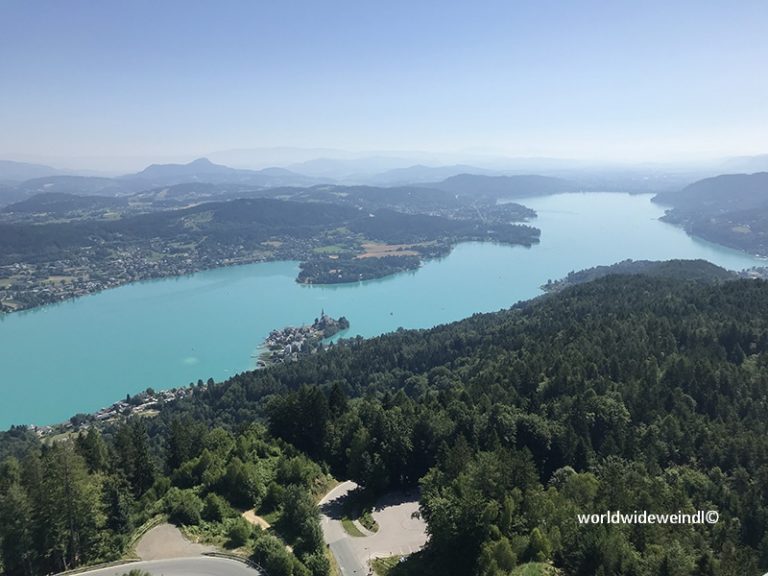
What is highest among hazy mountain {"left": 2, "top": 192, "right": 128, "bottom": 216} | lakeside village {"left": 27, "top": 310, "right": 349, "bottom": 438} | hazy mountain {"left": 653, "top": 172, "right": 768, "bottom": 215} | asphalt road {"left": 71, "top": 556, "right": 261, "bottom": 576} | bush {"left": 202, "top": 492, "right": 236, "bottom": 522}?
hazy mountain {"left": 653, "top": 172, "right": 768, "bottom": 215}

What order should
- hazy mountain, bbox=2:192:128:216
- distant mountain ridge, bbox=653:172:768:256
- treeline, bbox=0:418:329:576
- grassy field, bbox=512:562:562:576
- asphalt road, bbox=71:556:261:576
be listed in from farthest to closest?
1. hazy mountain, bbox=2:192:128:216
2. distant mountain ridge, bbox=653:172:768:256
3. treeline, bbox=0:418:329:576
4. asphalt road, bbox=71:556:261:576
5. grassy field, bbox=512:562:562:576

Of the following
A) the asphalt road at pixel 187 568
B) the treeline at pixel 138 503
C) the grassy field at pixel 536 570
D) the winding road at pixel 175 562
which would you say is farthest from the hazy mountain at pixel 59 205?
the grassy field at pixel 536 570

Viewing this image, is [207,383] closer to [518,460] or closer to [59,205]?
[518,460]

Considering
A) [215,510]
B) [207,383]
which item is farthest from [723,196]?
[215,510]

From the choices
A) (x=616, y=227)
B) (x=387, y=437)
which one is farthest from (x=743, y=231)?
(x=387, y=437)

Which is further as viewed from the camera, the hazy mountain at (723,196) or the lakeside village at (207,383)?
the hazy mountain at (723,196)

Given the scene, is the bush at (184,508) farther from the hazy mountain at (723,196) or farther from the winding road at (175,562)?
the hazy mountain at (723,196)

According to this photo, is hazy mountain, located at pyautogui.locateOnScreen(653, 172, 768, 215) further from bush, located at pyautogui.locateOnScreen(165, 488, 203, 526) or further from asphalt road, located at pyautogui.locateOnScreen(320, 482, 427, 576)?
bush, located at pyautogui.locateOnScreen(165, 488, 203, 526)

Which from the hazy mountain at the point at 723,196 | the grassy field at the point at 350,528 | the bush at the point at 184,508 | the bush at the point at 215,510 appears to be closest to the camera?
the bush at the point at 184,508

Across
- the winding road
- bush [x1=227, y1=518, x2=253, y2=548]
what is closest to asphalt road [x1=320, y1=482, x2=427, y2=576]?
bush [x1=227, y1=518, x2=253, y2=548]
